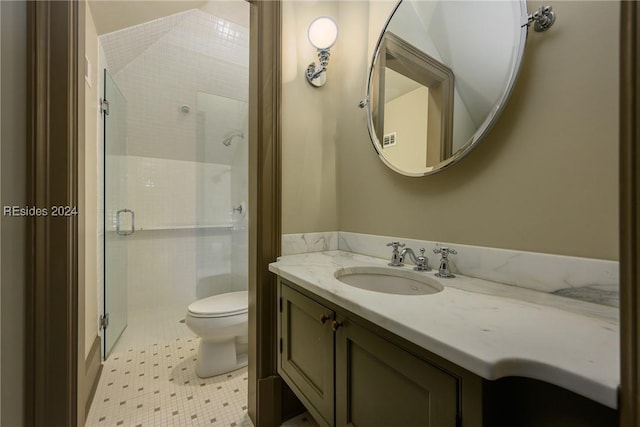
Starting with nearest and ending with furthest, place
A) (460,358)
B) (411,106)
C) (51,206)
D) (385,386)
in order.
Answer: (460,358), (385,386), (51,206), (411,106)

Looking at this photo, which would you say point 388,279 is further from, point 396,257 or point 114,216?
point 114,216

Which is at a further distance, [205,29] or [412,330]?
[205,29]

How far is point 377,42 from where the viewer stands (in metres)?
1.24

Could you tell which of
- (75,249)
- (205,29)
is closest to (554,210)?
(75,249)

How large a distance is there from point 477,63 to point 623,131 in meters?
0.74

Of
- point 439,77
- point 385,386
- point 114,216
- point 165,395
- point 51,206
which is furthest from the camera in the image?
point 114,216

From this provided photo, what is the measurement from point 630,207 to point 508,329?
0.31 m

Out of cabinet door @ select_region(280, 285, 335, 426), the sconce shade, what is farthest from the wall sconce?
cabinet door @ select_region(280, 285, 335, 426)

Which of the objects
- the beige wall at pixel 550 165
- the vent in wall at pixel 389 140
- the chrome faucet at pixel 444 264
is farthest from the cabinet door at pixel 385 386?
the vent in wall at pixel 389 140

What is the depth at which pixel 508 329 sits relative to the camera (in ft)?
1.65

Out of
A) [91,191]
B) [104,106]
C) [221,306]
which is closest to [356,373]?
[221,306]

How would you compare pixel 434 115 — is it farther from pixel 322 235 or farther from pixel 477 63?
pixel 322 235

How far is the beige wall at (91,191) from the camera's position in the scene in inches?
55.4

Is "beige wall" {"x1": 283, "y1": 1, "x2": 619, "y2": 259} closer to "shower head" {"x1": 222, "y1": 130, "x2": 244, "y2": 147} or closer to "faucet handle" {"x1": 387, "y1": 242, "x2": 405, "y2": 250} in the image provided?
"faucet handle" {"x1": 387, "y1": 242, "x2": 405, "y2": 250}
